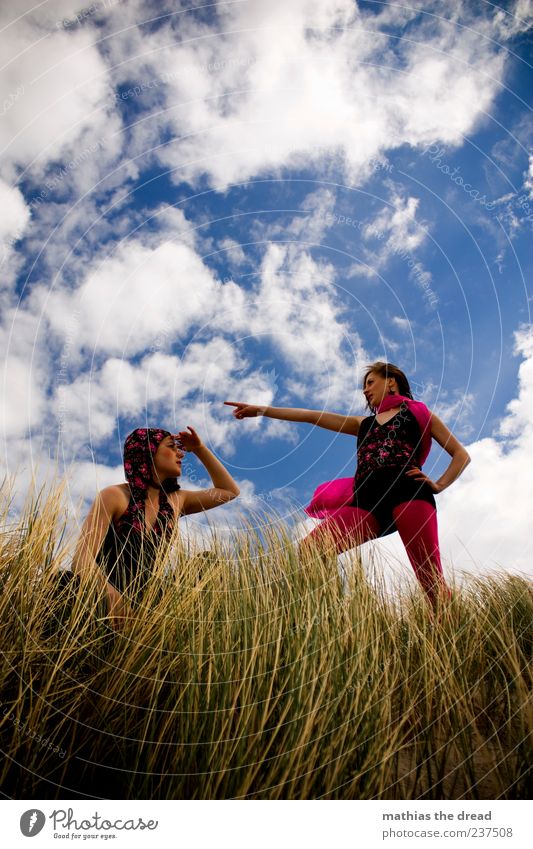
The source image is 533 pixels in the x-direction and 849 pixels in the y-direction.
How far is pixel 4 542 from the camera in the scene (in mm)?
2693

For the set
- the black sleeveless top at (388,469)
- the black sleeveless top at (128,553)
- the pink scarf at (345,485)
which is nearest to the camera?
the black sleeveless top at (128,553)

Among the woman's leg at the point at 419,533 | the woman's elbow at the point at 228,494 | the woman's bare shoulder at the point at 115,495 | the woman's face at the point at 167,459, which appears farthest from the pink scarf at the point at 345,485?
the woman's bare shoulder at the point at 115,495

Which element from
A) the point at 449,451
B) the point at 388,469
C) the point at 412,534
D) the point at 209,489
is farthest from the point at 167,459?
the point at 449,451

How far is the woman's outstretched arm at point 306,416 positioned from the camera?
399 centimetres

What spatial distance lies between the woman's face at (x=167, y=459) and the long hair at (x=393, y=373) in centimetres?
174

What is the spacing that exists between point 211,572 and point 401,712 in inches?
52.8

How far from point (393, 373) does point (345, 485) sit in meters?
1.11

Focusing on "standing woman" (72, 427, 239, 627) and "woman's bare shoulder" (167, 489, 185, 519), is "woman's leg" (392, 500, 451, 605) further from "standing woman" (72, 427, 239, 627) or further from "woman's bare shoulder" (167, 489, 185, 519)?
"woman's bare shoulder" (167, 489, 185, 519)

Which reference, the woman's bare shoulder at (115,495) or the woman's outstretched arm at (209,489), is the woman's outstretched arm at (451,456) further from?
the woman's bare shoulder at (115,495)

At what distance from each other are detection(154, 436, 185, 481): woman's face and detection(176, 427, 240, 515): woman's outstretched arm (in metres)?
0.08

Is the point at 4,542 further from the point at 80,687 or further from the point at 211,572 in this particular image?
the point at 211,572

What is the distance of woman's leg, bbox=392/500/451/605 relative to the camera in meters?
3.47
